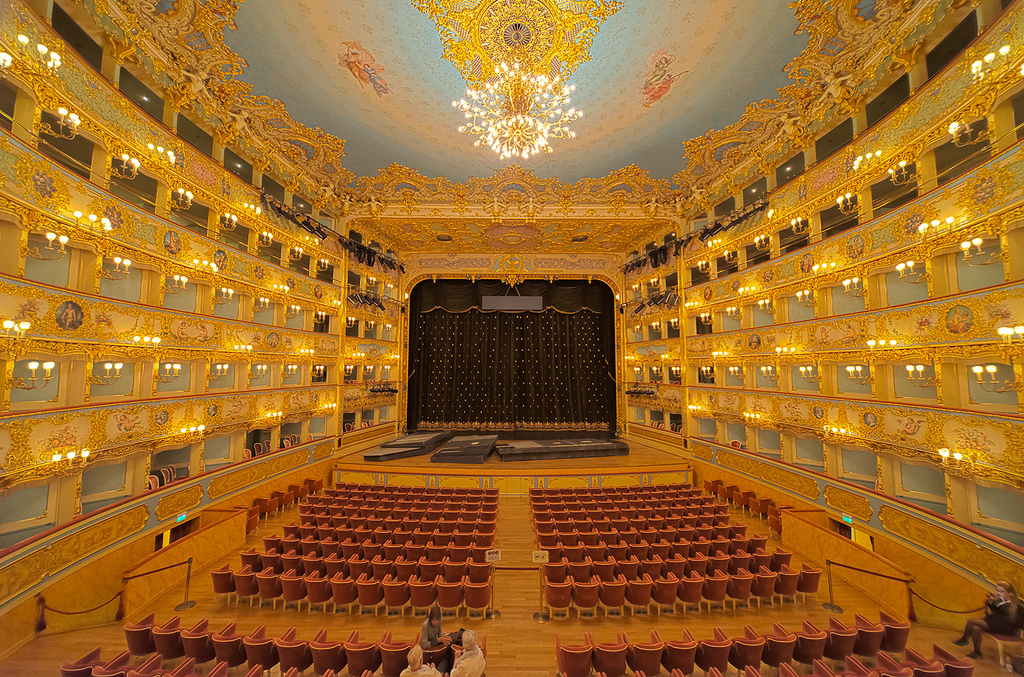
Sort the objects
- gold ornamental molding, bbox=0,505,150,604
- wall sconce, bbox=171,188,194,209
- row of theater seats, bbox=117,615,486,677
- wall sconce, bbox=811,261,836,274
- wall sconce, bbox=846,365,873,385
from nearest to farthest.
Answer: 1. row of theater seats, bbox=117,615,486,677
2. gold ornamental molding, bbox=0,505,150,604
3. wall sconce, bbox=846,365,873,385
4. wall sconce, bbox=171,188,194,209
5. wall sconce, bbox=811,261,836,274

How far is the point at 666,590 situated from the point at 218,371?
13.4 m

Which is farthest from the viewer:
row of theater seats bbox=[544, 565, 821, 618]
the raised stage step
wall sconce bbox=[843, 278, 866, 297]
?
the raised stage step

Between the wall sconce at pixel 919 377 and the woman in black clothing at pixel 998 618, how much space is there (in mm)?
3932

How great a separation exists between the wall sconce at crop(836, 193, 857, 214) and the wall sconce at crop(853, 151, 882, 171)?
0.69 meters

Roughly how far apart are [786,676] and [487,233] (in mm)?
18529

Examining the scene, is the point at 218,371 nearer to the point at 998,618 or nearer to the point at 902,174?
the point at 998,618

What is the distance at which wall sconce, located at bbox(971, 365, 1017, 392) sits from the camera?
23.6 feet

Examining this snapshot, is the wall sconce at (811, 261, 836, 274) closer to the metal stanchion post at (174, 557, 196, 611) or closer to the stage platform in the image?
the stage platform

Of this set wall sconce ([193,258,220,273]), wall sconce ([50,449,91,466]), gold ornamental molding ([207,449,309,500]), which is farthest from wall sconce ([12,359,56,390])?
gold ornamental molding ([207,449,309,500])

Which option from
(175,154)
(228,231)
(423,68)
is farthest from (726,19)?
(228,231)

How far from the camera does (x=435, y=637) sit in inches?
209

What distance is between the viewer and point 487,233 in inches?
788

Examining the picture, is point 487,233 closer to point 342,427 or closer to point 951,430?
point 342,427

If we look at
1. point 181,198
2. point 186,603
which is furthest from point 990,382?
point 181,198
